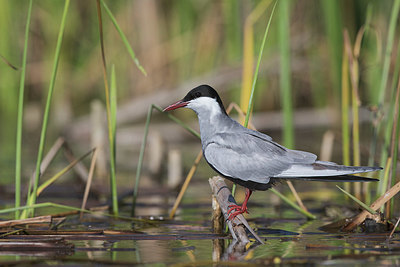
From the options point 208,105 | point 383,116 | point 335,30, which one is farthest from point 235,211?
point 335,30

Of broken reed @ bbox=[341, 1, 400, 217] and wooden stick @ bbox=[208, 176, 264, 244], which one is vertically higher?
broken reed @ bbox=[341, 1, 400, 217]

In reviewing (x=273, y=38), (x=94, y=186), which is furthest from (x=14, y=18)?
(x=94, y=186)

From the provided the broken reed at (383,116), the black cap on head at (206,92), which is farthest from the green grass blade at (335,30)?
the black cap on head at (206,92)

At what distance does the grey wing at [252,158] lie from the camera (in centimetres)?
450

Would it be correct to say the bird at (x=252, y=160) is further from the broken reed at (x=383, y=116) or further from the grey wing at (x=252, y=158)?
the broken reed at (x=383, y=116)

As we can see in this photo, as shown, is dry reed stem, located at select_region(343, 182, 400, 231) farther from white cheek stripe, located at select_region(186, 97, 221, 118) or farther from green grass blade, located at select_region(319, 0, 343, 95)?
green grass blade, located at select_region(319, 0, 343, 95)

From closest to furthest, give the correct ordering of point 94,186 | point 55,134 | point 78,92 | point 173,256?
point 173,256, point 94,186, point 55,134, point 78,92

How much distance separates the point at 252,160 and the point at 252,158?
0.06 ft

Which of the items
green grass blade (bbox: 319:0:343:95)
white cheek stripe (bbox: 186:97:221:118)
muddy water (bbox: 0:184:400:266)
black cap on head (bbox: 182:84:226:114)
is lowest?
muddy water (bbox: 0:184:400:266)

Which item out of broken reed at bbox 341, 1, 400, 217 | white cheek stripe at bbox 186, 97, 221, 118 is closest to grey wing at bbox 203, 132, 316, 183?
white cheek stripe at bbox 186, 97, 221, 118

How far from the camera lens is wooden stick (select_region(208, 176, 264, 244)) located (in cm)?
425

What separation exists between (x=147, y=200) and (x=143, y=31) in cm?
604

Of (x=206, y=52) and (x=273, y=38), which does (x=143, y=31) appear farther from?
(x=273, y=38)

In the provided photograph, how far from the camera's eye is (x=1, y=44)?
1211cm
